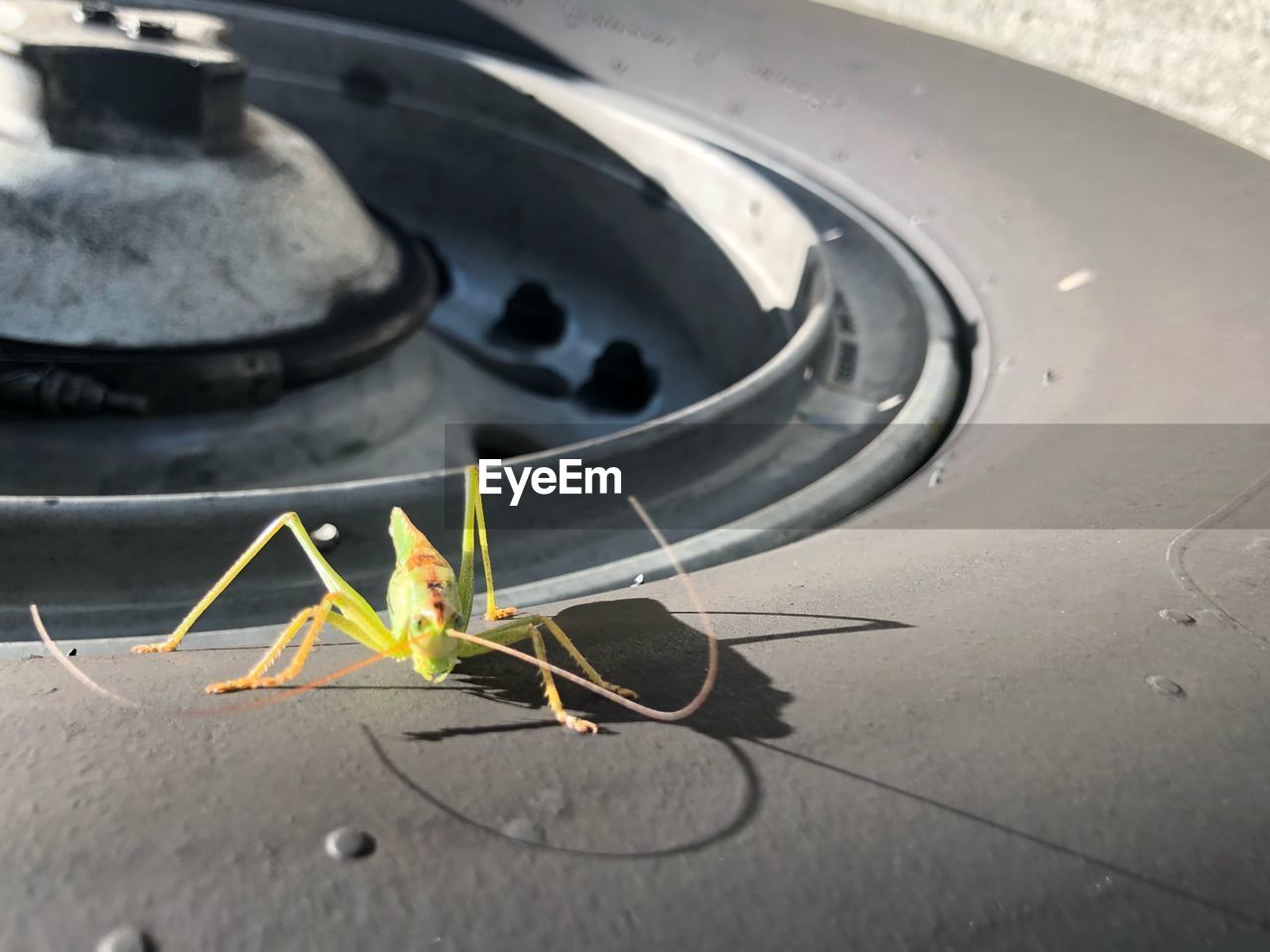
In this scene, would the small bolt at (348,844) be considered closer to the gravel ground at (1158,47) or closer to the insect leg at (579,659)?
the insect leg at (579,659)

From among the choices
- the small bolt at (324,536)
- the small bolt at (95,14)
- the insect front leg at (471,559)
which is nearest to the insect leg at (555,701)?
the insect front leg at (471,559)

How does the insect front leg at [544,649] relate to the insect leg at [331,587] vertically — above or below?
above

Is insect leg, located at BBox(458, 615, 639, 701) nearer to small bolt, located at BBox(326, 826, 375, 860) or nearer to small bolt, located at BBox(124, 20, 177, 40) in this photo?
small bolt, located at BBox(326, 826, 375, 860)

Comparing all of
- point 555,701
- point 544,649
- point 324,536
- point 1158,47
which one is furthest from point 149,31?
point 1158,47

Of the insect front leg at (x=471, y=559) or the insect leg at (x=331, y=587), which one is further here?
the insect front leg at (x=471, y=559)

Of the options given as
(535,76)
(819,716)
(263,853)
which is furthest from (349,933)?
(535,76)

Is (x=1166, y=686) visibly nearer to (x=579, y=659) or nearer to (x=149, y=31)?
(x=579, y=659)

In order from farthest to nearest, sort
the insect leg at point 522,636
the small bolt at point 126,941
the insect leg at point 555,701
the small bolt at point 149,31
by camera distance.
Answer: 1. the small bolt at point 149,31
2. the insect leg at point 522,636
3. the insect leg at point 555,701
4. the small bolt at point 126,941
